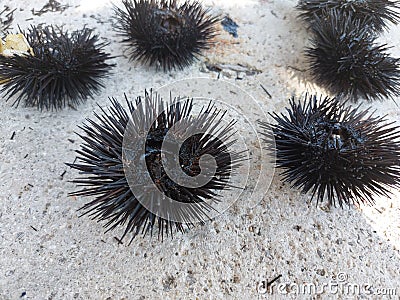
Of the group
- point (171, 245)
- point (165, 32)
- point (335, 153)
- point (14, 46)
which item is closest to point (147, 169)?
point (171, 245)

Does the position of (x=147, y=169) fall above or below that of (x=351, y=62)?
below

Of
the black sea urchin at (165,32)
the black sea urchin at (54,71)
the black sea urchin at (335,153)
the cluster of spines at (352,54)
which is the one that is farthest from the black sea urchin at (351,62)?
the black sea urchin at (54,71)

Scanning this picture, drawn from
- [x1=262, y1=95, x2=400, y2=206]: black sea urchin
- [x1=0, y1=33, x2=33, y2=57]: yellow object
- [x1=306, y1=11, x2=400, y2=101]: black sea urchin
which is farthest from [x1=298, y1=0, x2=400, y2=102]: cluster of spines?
[x1=0, y1=33, x2=33, y2=57]: yellow object

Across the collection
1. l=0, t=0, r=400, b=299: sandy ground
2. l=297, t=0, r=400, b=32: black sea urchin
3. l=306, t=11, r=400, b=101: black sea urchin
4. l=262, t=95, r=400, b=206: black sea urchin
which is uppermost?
l=297, t=0, r=400, b=32: black sea urchin

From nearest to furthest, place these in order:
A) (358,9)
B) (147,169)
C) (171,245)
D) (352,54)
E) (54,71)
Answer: (147,169), (171,245), (54,71), (352,54), (358,9)

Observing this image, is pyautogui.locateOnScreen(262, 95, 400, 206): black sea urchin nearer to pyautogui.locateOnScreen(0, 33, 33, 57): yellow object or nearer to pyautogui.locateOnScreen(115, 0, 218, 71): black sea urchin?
pyautogui.locateOnScreen(115, 0, 218, 71): black sea urchin

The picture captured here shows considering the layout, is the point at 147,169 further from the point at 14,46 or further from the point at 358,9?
the point at 358,9

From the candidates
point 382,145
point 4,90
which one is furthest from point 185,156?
point 4,90

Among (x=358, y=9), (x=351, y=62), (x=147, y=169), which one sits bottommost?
(x=147, y=169)
